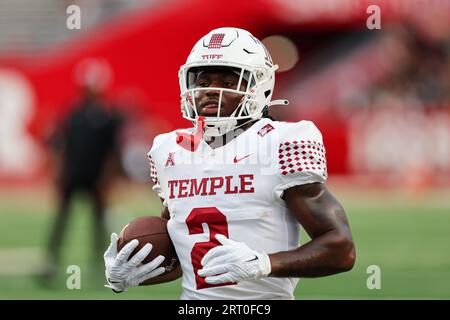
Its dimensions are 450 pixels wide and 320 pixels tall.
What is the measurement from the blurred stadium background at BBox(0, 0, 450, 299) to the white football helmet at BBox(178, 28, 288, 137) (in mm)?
10201

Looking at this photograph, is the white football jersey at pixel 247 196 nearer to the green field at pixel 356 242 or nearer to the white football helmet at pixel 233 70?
the white football helmet at pixel 233 70

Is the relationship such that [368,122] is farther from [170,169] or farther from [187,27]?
[170,169]

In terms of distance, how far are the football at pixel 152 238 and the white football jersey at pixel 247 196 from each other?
63 millimetres

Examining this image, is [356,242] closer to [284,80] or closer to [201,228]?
[201,228]

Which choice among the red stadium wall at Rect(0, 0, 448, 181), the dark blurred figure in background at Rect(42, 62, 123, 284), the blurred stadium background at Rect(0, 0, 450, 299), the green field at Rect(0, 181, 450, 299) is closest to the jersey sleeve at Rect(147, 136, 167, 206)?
the green field at Rect(0, 181, 450, 299)

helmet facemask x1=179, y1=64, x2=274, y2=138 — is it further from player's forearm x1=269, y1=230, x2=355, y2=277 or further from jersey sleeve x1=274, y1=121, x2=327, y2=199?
player's forearm x1=269, y1=230, x2=355, y2=277

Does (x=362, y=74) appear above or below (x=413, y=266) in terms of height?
above

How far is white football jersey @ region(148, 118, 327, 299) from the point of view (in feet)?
9.11

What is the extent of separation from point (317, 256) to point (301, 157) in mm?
306

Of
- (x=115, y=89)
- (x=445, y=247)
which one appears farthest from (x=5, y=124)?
(x=445, y=247)

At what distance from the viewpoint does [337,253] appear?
8.80 feet

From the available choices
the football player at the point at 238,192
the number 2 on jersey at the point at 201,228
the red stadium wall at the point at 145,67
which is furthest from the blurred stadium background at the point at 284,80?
the number 2 on jersey at the point at 201,228

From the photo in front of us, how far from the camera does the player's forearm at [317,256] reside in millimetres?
2668
